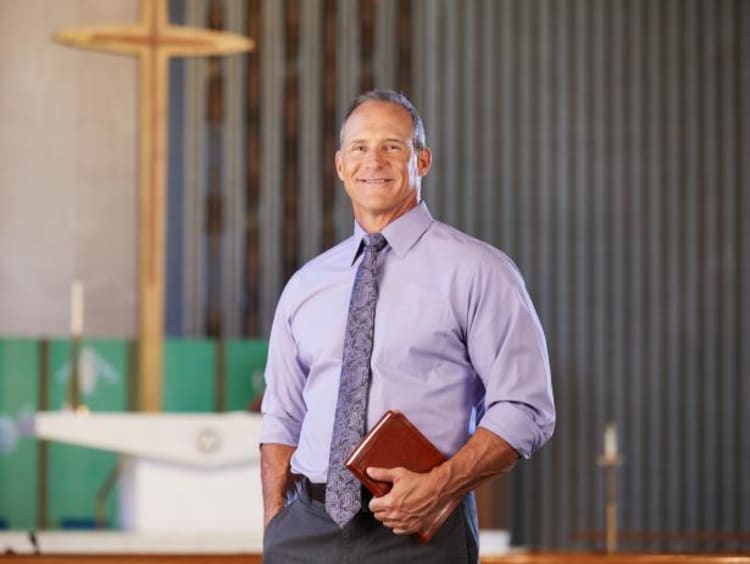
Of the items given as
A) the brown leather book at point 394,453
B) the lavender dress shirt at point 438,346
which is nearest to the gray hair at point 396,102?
the lavender dress shirt at point 438,346

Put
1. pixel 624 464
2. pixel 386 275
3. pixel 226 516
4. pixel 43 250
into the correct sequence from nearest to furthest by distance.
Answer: pixel 386 275, pixel 226 516, pixel 43 250, pixel 624 464

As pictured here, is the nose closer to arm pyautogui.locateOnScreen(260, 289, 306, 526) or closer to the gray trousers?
arm pyautogui.locateOnScreen(260, 289, 306, 526)

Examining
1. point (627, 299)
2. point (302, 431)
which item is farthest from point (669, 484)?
point (302, 431)

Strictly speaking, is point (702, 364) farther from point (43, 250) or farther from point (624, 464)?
point (43, 250)

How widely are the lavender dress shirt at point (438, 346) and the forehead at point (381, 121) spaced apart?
0.12m

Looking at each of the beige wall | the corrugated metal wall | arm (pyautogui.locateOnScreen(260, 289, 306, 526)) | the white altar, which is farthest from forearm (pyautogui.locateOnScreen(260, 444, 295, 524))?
the corrugated metal wall

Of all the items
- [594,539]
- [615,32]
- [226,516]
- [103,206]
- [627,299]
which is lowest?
[594,539]

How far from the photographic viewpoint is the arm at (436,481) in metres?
1.92

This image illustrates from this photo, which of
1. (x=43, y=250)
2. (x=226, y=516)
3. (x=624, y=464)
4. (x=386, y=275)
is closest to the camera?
(x=386, y=275)

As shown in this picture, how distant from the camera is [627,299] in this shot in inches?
323

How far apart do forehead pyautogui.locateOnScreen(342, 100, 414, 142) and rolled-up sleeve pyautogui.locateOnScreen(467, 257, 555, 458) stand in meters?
0.25

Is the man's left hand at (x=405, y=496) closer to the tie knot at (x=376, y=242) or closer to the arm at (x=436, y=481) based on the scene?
the arm at (x=436, y=481)

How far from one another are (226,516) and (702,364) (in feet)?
10.9

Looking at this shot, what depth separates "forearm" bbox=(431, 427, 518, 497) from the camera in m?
1.93
